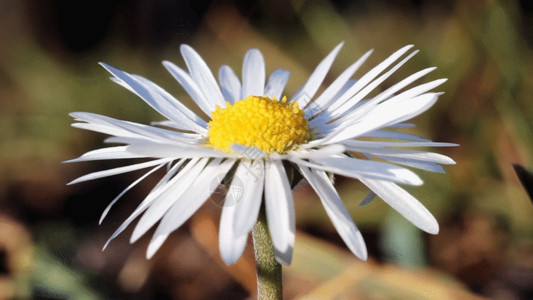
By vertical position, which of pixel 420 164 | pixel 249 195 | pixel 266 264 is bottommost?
pixel 266 264

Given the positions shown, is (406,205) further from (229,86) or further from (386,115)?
(229,86)

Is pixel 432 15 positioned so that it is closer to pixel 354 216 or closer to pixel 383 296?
pixel 354 216

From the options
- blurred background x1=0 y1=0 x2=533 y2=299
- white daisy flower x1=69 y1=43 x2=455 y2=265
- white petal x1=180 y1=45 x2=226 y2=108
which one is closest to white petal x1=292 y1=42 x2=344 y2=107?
white daisy flower x1=69 y1=43 x2=455 y2=265

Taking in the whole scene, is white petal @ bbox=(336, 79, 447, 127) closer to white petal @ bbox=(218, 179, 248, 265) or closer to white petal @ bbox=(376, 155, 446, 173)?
white petal @ bbox=(376, 155, 446, 173)

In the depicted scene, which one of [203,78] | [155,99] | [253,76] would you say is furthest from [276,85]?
[155,99]

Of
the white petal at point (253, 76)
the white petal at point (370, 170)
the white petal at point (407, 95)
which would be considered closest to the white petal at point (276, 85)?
the white petal at point (253, 76)

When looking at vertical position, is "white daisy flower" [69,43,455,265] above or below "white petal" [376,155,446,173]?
below

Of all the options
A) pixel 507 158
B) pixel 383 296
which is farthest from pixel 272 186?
pixel 507 158
